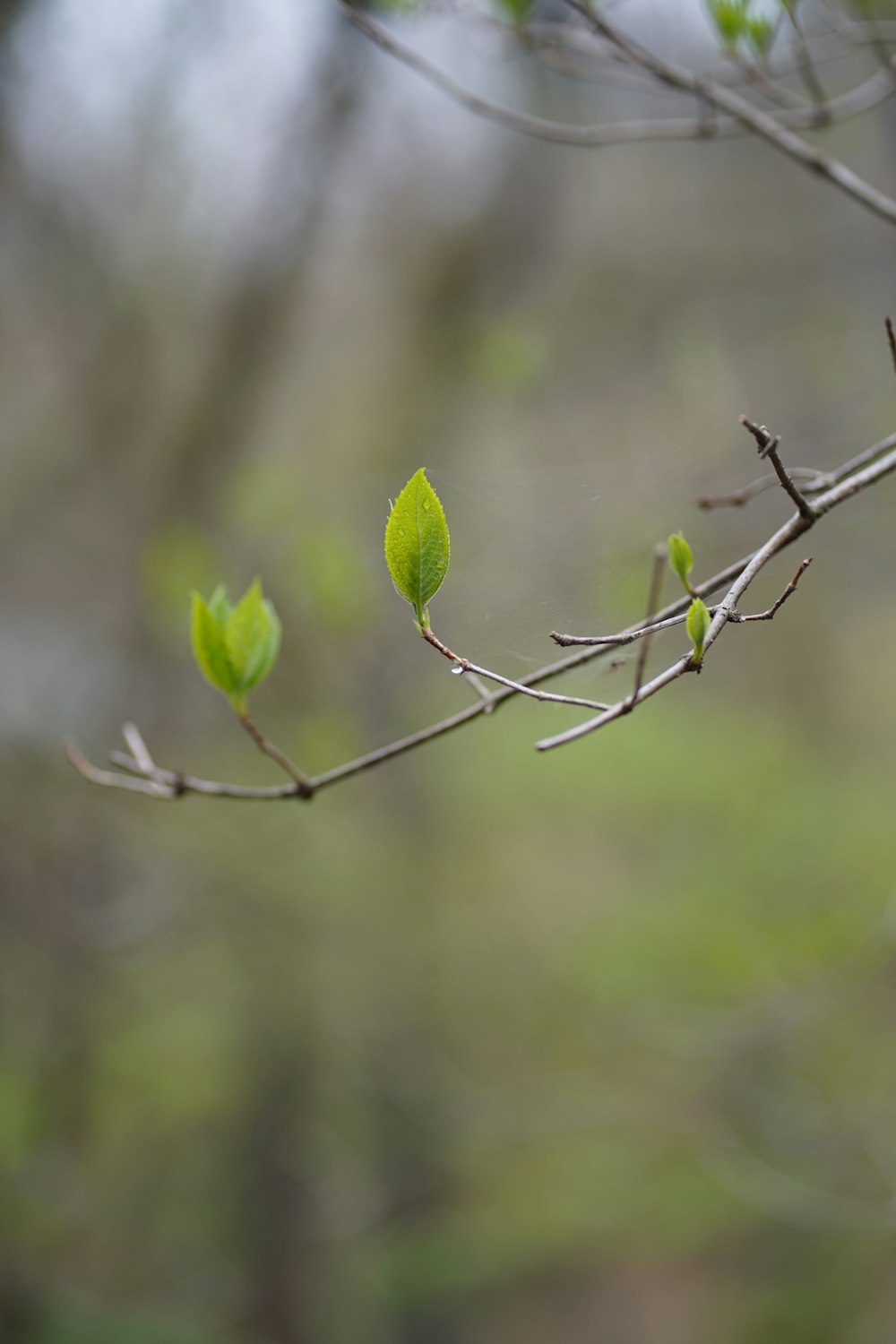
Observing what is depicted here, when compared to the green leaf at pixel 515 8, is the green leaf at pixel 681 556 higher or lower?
lower

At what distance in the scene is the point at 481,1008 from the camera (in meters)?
2.59

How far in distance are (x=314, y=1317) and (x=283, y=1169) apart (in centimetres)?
41

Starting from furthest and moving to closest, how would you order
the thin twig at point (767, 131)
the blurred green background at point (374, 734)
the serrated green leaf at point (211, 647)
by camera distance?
the blurred green background at point (374, 734), the thin twig at point (767, 131), the serrated green leaf at point (211, 647)

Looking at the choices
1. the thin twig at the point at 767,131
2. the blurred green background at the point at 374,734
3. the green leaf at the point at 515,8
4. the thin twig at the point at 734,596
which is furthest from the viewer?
the blurred green background at the point at 374,734

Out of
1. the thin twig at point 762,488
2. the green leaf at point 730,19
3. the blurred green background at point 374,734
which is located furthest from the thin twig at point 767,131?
the blurred green background at point 374,734

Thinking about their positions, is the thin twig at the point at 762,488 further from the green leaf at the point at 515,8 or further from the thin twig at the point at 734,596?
the green leaf at the point at 515,8

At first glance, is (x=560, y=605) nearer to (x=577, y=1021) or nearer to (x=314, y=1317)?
(x=577, y=1021)

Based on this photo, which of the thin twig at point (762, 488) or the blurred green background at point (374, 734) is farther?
the blurred green background at point (374, 734)

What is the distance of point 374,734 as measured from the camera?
220cm

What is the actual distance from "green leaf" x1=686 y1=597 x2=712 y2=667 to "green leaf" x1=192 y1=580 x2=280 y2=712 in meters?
0.27

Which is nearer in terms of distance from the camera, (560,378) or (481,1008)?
(560,378)

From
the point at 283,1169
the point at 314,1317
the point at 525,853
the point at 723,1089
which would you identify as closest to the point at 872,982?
the point at 723,1089

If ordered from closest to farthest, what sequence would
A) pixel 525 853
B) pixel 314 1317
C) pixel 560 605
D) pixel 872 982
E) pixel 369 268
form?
pixel 560 605 < pixel 872 982 < pixel 369 268 < pixel 314 1317 < pixel 525 853

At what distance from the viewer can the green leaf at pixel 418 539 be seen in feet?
1.38
